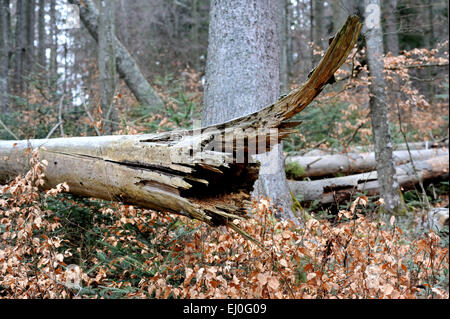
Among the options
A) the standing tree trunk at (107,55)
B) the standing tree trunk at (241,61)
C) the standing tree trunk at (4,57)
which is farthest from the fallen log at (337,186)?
the standing tree trunk at (4,57)

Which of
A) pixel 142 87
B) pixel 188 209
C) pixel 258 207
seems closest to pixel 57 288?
pixel 188 209

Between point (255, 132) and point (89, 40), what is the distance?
1835cm

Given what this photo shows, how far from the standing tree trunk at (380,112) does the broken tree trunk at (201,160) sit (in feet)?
14.9

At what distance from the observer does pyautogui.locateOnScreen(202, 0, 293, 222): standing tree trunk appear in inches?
191

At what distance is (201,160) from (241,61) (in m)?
2.38

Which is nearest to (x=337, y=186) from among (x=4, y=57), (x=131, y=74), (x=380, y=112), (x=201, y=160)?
Answer: (x=380, y=112)

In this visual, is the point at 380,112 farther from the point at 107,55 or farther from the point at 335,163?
the point at 107,55

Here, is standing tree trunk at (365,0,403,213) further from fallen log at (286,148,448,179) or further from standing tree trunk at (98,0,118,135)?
standing tree trunk at (98,0,118,135)

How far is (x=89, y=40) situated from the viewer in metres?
18.8

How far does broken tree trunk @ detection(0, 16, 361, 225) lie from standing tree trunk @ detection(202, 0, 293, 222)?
1.69 m

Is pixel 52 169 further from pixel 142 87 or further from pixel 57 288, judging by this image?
pixel 142 87

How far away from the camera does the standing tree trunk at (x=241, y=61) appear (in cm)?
486

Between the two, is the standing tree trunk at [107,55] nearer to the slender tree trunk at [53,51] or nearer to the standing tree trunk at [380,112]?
the slender tree trunk at [53,51]

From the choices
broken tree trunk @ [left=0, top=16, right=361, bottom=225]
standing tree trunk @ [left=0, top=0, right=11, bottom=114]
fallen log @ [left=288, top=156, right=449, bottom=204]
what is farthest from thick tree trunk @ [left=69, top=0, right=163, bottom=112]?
broken tree trunk @ [left=0, top=16, right=361, bottom=225]
